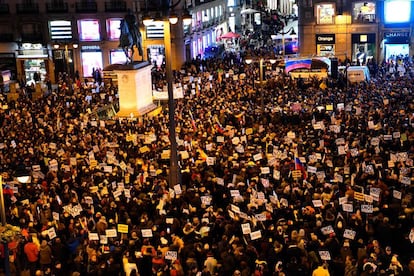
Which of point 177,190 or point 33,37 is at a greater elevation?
point 33,37

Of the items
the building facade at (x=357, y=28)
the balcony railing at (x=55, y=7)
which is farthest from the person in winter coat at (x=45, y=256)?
the balcony railing at (x=55, y=7)

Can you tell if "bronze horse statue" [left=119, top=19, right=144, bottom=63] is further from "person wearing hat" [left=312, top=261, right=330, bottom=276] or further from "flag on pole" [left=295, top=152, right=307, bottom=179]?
"person wearing hat" [left=312, top=261, right=330, bottom=276]

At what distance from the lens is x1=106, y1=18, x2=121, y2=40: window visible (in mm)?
59500

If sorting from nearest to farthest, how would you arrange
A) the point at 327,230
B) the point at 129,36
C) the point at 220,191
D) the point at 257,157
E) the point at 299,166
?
1. the point at 327,230
2. the point at 220,191
3. the point at 299,166
4. the point at 257,157
5. the point at 129,36

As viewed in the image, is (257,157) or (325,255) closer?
(325,255)

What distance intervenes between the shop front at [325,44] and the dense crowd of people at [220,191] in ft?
76.4

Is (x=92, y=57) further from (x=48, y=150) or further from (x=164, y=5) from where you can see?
(x=164, y=5)

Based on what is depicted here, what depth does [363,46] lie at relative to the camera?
5688 centimetres

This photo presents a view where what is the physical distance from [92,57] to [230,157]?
1541 inches

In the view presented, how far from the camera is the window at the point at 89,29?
195 ft

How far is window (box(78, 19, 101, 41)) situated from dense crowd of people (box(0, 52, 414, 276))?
86.5 feet

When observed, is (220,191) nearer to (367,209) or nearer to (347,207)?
(347,207)

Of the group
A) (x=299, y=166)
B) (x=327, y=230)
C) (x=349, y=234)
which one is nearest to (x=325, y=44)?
(x=299, y=166)

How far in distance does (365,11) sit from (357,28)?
1.45 meters
